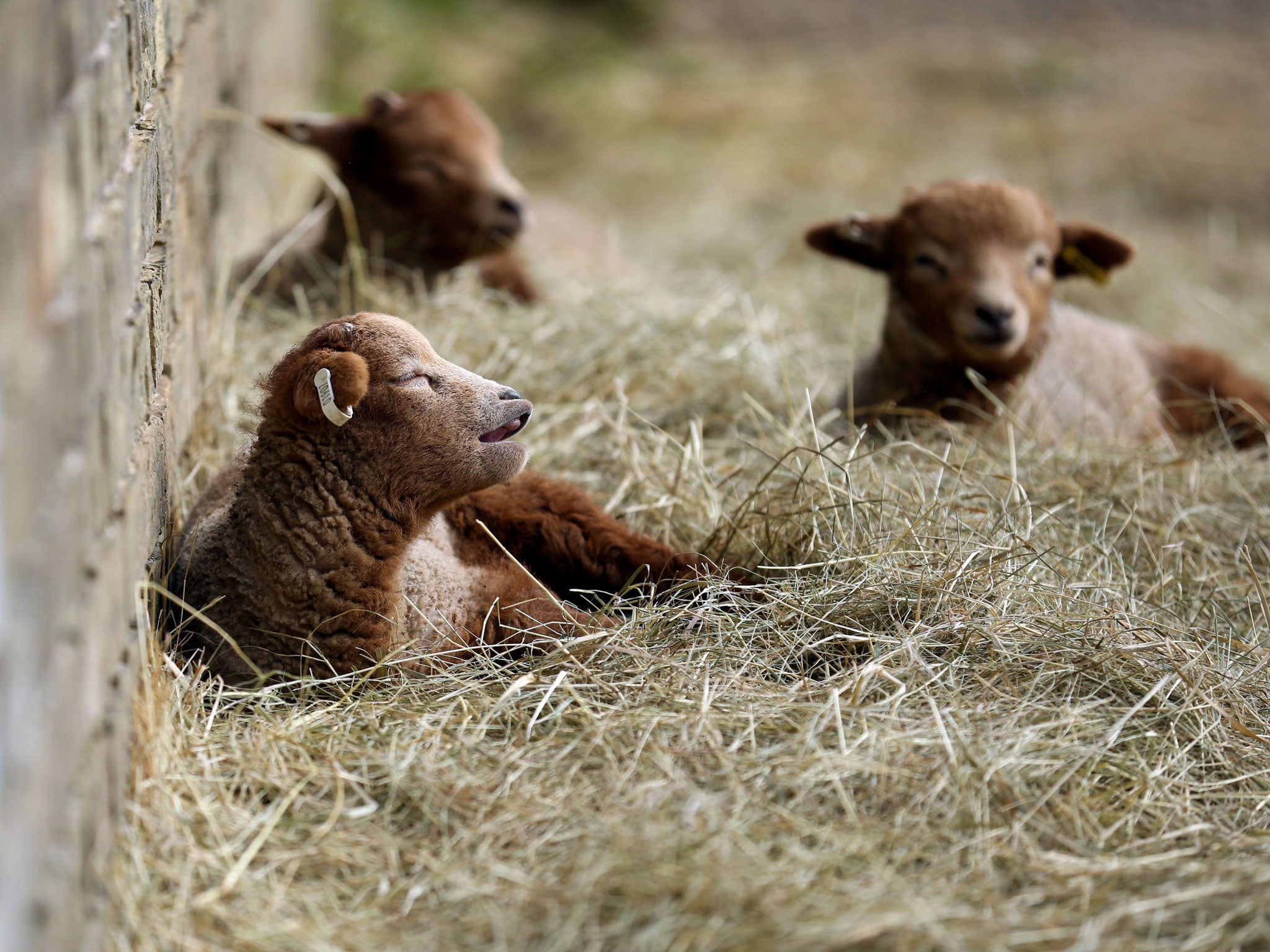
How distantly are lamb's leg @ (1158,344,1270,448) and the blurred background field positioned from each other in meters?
0.63

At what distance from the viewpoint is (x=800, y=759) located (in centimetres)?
305

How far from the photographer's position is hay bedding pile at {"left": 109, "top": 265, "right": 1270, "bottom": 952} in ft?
8.59

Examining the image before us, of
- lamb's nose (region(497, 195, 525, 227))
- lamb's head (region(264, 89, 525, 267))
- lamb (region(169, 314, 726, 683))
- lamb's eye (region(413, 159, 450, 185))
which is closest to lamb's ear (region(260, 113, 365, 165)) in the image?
lamb's head (region(264, 89, 525, 267))

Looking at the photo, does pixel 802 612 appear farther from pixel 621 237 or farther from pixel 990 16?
pixel 990 16

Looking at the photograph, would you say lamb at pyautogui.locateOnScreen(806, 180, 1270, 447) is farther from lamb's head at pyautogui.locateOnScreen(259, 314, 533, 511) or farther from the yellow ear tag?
lamb's head at pyautogui.locateOnScreen(259, 314, 533, 511)

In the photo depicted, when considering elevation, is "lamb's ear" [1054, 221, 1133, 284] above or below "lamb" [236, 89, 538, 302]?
below

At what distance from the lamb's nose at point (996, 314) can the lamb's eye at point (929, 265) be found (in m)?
0.32

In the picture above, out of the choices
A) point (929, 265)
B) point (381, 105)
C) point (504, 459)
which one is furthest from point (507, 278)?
point (504, 459)

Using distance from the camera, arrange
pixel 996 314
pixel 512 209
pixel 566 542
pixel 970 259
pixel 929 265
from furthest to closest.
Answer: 1. pixel 512 209
2. pixel 929 265
3. pixel 970 259
4. pixel 996 314
5. pixel 566 542

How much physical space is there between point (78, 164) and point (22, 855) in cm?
124

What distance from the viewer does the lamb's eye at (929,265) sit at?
556 centimetres

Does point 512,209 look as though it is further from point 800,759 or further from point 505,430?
point 800,759

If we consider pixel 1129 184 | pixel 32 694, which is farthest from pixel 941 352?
pixel 1129 184

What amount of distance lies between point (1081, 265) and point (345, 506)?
3810 mm
